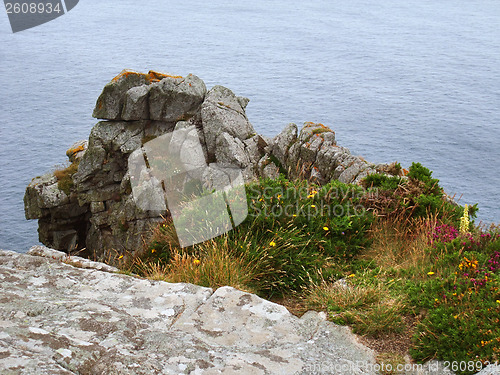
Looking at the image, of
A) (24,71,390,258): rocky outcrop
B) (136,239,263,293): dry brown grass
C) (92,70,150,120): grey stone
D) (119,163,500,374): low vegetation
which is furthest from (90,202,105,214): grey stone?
(136,239,263,293): dry brown grass

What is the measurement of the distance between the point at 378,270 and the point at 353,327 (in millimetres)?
2114

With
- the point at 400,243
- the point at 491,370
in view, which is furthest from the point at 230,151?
the point at 491,370

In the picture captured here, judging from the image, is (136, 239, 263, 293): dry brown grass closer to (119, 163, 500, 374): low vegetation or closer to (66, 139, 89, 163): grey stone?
(119, 163, 500, 374): low vegetation

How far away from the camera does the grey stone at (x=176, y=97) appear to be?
2573 cm

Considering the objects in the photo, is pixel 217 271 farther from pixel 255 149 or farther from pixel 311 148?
pixel 255 149

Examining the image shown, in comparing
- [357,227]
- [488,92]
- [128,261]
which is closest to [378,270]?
[357,227]

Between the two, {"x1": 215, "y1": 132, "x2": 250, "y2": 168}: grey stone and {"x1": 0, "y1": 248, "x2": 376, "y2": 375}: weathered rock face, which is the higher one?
{"x1": 0, "y1": 248, "x2": 376, "y2": 375}: weathered rock face

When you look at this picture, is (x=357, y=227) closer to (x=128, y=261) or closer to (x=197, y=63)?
(x=128, y=261)

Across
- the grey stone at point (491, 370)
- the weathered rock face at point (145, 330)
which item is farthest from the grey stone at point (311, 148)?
the grey stone at point (491, 370)

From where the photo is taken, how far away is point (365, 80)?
101125mm

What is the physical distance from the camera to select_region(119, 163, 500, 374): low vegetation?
587 centimetres

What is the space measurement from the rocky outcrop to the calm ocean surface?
23.9 metres

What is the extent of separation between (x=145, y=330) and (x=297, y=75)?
345 ft

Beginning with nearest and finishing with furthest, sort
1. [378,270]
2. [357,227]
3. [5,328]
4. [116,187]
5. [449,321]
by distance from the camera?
[5,328] → [449,321] → [378,270] → [357,227] → [116,187]
